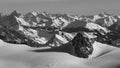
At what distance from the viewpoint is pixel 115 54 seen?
5394 cm

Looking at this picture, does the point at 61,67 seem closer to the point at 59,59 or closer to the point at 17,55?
the point at 59,59

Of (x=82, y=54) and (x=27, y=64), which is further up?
(x=27, y=64)

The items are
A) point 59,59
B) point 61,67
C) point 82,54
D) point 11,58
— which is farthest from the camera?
point 82,54

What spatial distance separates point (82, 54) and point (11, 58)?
100 feet

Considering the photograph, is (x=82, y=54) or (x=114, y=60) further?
(x=82, y=54)

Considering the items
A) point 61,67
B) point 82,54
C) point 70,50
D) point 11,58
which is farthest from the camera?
point 82,54

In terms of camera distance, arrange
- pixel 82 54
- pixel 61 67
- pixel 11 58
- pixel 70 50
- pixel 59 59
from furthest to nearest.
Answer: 1. pixel 82 54
2. pixel 70 50
3. pixel 11 58
4. pixel 59 59
5. pixel 61 67

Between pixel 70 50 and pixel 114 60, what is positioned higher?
pixel 114 60

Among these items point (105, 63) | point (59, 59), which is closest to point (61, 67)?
point (59, 59)

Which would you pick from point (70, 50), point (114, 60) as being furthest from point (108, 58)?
point (70, 50)

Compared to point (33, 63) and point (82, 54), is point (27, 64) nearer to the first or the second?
point (33, 63)

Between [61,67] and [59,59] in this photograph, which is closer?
[61,67]

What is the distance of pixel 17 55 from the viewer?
182 ft

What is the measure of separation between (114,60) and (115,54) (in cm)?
403
